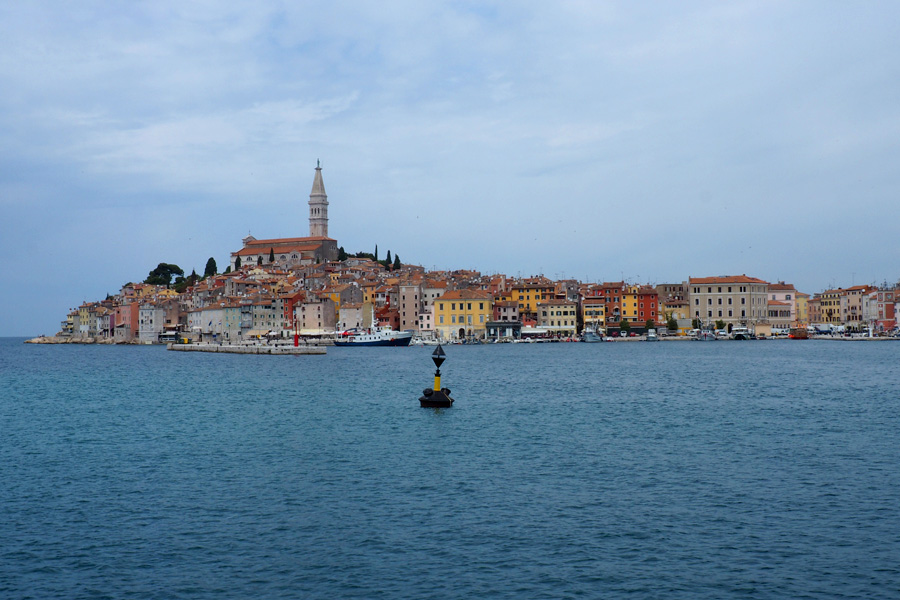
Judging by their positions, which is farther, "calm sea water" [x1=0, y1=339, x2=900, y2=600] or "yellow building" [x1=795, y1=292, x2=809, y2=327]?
"yellow building" [x1=795, y1=292, x2=809, y2=327]

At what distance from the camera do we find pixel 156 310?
87500mm

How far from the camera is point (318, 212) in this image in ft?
367

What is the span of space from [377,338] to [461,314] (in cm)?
847

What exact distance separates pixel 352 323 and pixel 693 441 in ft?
199

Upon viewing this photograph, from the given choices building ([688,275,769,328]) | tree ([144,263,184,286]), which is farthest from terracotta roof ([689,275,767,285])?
tree ([144,263,184,286])

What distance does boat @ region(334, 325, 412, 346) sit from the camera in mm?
69875

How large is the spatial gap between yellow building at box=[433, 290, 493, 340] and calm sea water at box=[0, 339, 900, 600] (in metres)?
50.3

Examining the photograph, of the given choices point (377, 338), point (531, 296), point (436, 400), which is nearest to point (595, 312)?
point (531, 296)

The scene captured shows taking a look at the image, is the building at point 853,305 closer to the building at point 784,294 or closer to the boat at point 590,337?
the building at point 784,294

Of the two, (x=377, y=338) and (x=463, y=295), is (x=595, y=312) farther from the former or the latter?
(x=377, y=338)

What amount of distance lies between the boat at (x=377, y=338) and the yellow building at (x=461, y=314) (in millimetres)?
3901

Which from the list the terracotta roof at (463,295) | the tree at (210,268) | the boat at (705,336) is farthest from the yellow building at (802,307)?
the tree at (210,268)

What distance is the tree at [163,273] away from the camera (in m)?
111

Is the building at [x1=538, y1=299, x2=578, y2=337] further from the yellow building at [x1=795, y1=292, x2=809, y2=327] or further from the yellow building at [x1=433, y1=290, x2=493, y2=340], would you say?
the yellow building at [x1=795, y1=292, x2=809, y2=327]
